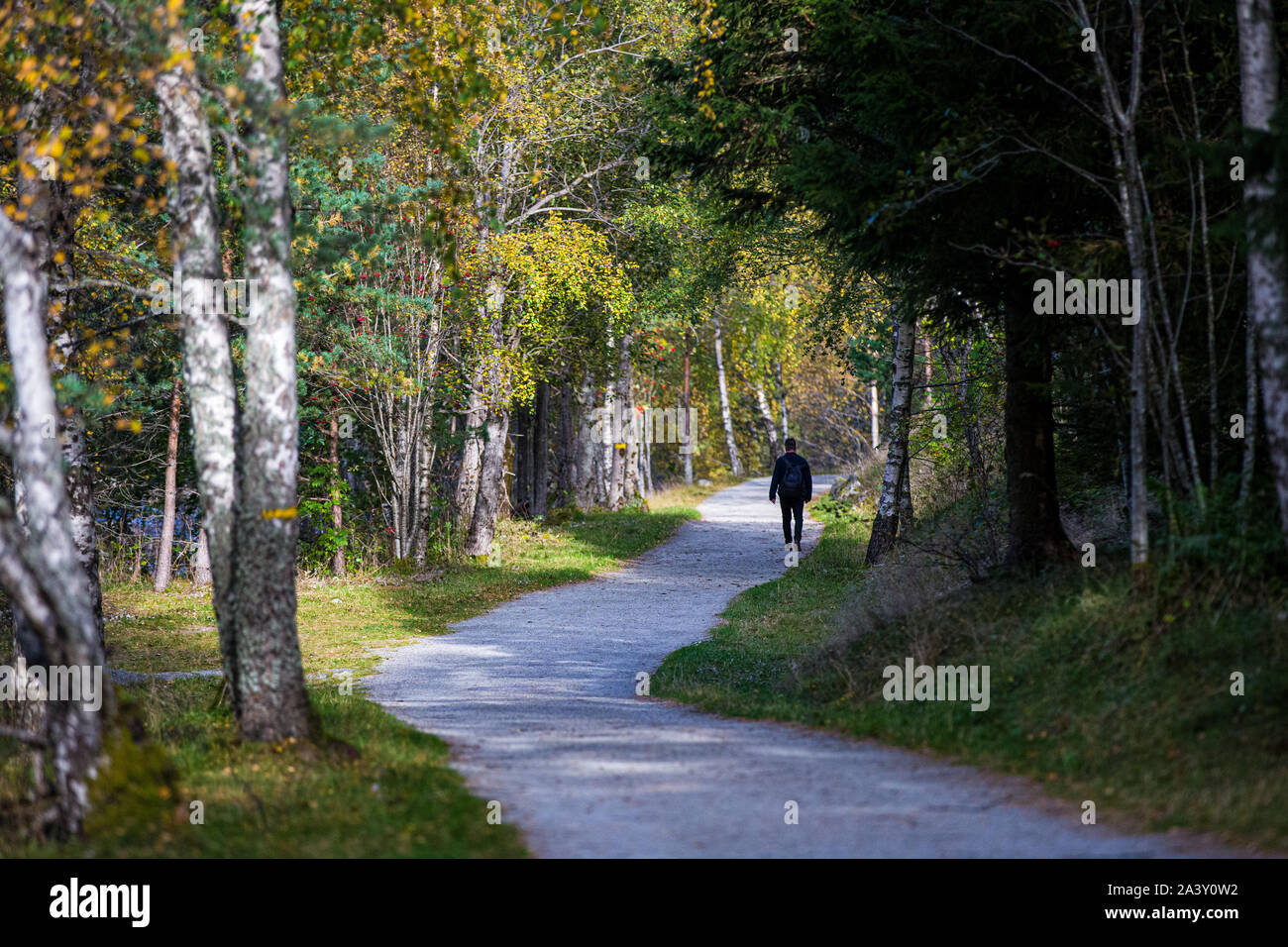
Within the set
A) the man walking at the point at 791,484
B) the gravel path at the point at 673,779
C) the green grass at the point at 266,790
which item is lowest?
the gravel path at the point at 673,779

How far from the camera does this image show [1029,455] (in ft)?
36.1

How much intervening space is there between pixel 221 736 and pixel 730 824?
3.84 meters

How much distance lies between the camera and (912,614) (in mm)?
10906

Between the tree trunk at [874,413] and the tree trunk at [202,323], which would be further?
the tree trunk at [874,413]

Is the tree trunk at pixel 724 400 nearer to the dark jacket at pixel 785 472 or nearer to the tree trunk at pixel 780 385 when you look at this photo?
the tree trunk at pixel 780 385

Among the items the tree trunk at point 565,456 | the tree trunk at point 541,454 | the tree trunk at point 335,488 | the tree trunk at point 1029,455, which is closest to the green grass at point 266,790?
the tree trunk at point 1029,455

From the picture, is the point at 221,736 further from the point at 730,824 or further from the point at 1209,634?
the point at 1209,634

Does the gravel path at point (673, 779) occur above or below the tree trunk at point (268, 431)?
below

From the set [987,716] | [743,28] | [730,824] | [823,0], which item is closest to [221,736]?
[730,824]

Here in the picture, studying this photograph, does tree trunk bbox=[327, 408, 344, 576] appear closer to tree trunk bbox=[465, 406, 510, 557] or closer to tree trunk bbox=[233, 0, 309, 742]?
tree trunk bbox=[465, 406, 510, 557]

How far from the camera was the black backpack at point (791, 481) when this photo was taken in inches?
881

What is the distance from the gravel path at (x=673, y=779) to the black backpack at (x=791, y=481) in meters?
8.60

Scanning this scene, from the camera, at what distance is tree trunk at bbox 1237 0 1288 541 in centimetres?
679

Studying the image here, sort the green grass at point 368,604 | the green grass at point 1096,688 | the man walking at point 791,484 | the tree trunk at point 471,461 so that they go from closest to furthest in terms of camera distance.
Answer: the green grass at point 1096,688 < the green grass at point 368,604 < the man walking at point 791,484 < the tree trunk at point 471,461
